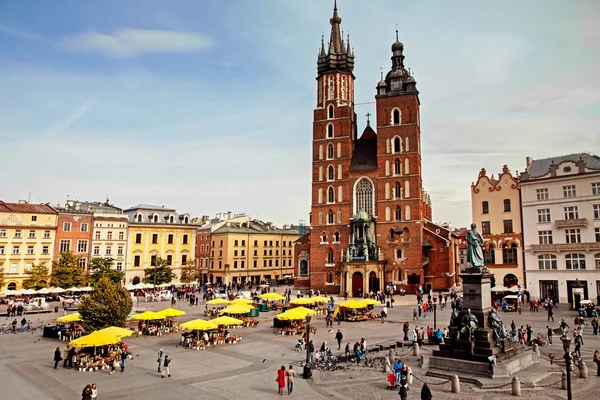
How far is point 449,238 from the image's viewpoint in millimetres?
58562

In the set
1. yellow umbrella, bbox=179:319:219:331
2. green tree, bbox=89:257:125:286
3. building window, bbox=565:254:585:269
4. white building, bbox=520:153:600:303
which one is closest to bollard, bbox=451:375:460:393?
yellow umbrella, bbox=179:319:219:331

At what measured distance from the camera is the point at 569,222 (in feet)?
137

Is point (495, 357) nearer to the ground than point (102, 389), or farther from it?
farther from it

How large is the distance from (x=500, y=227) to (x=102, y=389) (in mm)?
40860

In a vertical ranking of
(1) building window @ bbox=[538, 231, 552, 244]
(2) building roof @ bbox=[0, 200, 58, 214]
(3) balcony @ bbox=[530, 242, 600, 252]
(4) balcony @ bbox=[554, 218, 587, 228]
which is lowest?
(3) balcony @ bbox=[530, 242, 600, 252]

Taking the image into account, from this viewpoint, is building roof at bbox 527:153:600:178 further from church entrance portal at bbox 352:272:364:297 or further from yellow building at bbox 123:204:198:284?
yellow building at bbox 123:204:198:284

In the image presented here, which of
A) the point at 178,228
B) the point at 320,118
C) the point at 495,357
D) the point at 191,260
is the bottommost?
the point at 495,357

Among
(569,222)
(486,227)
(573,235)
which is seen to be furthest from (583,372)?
(486,227)

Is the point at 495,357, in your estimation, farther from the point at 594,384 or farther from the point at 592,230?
the point at 592,230

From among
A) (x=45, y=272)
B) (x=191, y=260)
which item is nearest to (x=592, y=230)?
(x=191, y=260)

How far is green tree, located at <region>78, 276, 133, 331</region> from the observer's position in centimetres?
Result: 2530

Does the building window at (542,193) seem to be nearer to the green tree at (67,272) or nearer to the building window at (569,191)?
the building window at (569,191)

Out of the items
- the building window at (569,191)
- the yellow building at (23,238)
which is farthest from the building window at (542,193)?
the yellow building at (23,238)

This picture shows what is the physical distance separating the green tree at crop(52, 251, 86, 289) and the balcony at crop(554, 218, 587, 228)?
49921 millimetres
